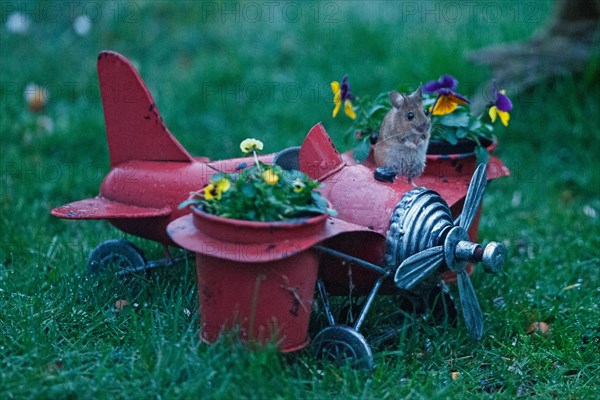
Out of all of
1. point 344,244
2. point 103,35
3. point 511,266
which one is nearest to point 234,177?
point 344,244

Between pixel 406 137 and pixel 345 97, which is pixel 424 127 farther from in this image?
pixel 345 97

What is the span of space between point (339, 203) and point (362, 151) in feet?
1.82

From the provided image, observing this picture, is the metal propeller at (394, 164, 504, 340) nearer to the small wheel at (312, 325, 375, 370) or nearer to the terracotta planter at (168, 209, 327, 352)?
the small wheel at (312, 325, 375, 370)

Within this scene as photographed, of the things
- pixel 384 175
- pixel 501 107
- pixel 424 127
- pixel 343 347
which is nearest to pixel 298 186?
pixel 384 175

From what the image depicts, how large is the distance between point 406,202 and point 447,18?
187 inches

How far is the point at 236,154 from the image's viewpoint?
17.7 feet

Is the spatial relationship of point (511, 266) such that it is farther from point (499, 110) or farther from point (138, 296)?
point (138, 296)

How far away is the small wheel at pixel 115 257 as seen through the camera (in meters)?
3.42

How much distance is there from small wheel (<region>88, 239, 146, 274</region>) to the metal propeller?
1.23 m

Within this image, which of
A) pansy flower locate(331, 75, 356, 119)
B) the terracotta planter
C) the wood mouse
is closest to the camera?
the terracotta planter

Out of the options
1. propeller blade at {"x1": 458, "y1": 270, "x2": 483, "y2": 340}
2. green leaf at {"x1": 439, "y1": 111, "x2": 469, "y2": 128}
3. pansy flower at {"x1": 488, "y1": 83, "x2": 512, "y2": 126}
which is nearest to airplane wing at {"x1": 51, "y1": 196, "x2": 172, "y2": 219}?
propeller blade at {"x1": 458, "y1": 270, "x2": 483, "y2": 340}

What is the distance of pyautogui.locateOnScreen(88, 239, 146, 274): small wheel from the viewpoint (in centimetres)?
342

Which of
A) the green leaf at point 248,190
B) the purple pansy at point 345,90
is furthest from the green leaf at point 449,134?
the green leaf at point 248,190

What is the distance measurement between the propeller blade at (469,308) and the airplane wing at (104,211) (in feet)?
3.91
